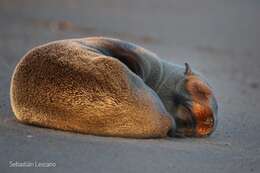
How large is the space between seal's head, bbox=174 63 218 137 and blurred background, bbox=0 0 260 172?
0.17 metres

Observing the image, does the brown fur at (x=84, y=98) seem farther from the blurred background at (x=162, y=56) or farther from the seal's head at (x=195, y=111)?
the seal's head at (x=195, y=111)

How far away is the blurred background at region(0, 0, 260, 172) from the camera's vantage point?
552 cm

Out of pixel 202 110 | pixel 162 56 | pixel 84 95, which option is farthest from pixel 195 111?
pixel 162 56

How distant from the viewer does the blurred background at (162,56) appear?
18.1 ft

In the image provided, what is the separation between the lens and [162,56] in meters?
13.6

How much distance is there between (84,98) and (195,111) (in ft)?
4.95

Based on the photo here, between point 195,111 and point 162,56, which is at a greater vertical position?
point 195,111

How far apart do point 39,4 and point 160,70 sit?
13963 millimetres

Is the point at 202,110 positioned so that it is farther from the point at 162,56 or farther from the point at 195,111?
the point at 162,56

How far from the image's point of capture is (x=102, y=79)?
241 inches

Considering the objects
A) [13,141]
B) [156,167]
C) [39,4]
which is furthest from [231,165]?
[39,4]

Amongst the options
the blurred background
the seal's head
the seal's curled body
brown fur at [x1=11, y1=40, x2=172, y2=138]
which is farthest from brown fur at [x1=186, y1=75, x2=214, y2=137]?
brown fur at [x1=11, y1=40, x2=172, y2=138]

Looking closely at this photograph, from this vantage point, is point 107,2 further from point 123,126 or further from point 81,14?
point 123,126

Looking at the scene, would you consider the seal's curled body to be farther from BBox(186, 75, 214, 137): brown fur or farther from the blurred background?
BBox(186, 75, 214, 137): brown fur
